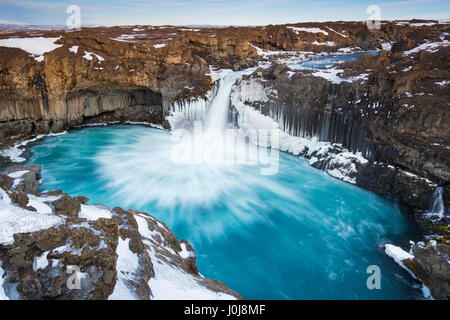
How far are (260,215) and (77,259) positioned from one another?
793 centimetres

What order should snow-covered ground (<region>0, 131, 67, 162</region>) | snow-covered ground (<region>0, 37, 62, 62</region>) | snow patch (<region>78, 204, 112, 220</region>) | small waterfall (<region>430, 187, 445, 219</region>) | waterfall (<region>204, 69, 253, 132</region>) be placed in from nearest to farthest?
snow patch (<region>78, 204, 112, 220</region>) < small waterfall (<region>430, 187, 445, 219</region>) < snow-covered ground (<region>0, 131, 67, 162</region>) < snow-covered ground (<region>0, 37, 62, 62</region>) < waterfall (<region>204, 69, 253, 132</region>)

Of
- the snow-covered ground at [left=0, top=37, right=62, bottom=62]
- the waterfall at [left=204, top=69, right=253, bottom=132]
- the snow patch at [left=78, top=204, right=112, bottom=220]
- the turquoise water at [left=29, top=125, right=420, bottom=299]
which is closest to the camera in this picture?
the snow patch at [left=78, top=204, right=112, bottom=220]

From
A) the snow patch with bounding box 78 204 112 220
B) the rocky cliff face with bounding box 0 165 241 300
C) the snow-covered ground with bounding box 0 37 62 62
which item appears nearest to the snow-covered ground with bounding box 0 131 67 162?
the snow-covered ground with bounding box 0 37 62 62

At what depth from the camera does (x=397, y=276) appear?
835 centimetres

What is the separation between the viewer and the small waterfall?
34.0 ft

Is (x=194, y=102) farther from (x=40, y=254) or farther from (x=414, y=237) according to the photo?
(x=40, y=254)

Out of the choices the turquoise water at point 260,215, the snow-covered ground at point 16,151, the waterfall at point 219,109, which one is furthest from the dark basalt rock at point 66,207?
the waterfall at point 219,109

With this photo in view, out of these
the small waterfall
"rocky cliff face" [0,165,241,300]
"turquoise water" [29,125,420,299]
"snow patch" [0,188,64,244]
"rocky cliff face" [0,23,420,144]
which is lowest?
"turquoise water" [29,125,420,299]

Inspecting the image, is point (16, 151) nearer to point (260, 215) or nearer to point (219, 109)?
point (219, 109)

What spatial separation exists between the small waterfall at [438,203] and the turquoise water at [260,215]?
3.43 ft

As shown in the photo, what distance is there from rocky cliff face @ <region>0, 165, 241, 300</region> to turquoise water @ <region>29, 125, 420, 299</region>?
3548 mm

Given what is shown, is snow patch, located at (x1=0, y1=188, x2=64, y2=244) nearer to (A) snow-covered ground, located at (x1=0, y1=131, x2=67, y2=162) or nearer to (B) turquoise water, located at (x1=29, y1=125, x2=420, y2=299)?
(B) turquoise water, located at (x1=29, y1=125, x2=420, y2=299)

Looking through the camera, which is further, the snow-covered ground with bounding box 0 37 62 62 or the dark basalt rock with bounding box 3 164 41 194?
the snow-covered ground with bounding box 0 37 62 62
